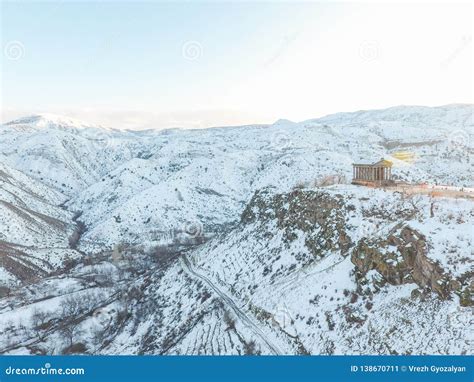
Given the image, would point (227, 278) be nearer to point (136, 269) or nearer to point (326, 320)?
point (326, 320)

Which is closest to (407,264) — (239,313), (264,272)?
(239,313)

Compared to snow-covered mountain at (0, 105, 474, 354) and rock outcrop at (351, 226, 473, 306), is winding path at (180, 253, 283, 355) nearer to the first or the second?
snow-covered mountain at (0, 105, 474, 354)

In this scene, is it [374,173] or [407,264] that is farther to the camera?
[374,173]

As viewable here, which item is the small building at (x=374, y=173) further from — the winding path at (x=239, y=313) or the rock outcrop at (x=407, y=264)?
the winding path at (x=239, y=313)

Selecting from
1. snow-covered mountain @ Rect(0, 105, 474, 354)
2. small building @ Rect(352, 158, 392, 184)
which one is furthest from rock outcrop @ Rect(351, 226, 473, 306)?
small building @ Rect(352, 158, 392, 184)

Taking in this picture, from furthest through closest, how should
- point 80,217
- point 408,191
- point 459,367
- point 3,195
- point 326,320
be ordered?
point 80,217 < point 3,195 < point 408,191 < point 326,320 < point 459,367

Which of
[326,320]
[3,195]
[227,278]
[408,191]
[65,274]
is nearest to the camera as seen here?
[326,320]

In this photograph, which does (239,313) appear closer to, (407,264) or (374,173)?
(407,264)

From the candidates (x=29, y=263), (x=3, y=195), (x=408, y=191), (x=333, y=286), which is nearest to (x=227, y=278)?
(x=333, y=286)

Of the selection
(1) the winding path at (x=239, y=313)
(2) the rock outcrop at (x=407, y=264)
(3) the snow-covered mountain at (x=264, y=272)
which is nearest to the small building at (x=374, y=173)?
(3) the snow-covered mountain at (x=264, y=272)
